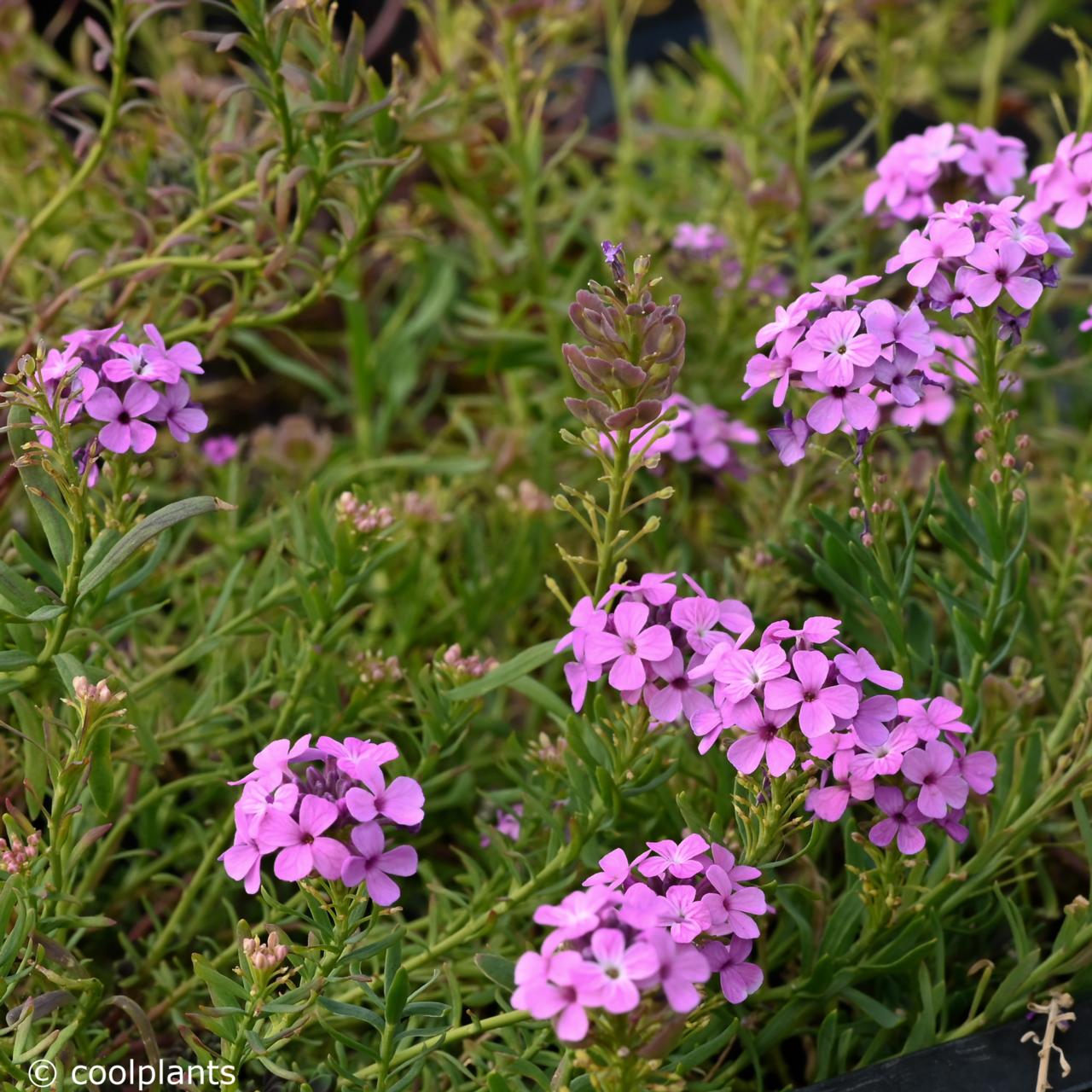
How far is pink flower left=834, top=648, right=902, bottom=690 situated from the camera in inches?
33.4

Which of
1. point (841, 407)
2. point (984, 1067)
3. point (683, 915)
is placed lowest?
point (984, 1067)

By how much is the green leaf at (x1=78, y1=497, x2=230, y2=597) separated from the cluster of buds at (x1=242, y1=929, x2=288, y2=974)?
0.97 ft

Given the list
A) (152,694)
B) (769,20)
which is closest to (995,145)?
(769,20)

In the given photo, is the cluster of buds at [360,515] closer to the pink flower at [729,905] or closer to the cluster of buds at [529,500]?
the cluster of buds at [529,500]

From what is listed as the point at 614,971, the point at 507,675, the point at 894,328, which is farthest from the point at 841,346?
the point at 614,971

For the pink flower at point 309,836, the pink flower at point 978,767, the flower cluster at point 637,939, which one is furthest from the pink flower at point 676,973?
the pink flower at point 978,767

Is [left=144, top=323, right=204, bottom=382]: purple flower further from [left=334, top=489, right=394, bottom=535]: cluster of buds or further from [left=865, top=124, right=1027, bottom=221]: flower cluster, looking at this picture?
[left=865, top=124, right=1027, bottom=221]: flower cluster

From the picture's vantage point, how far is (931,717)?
2.99 ft

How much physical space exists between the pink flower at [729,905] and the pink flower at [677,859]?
0.01m

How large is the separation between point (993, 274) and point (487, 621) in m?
0.70

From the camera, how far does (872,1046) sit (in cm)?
101

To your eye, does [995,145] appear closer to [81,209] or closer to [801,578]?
[801,578]

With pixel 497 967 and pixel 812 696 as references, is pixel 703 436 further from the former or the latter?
pixel 497 967

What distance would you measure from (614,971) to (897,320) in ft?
1.71
